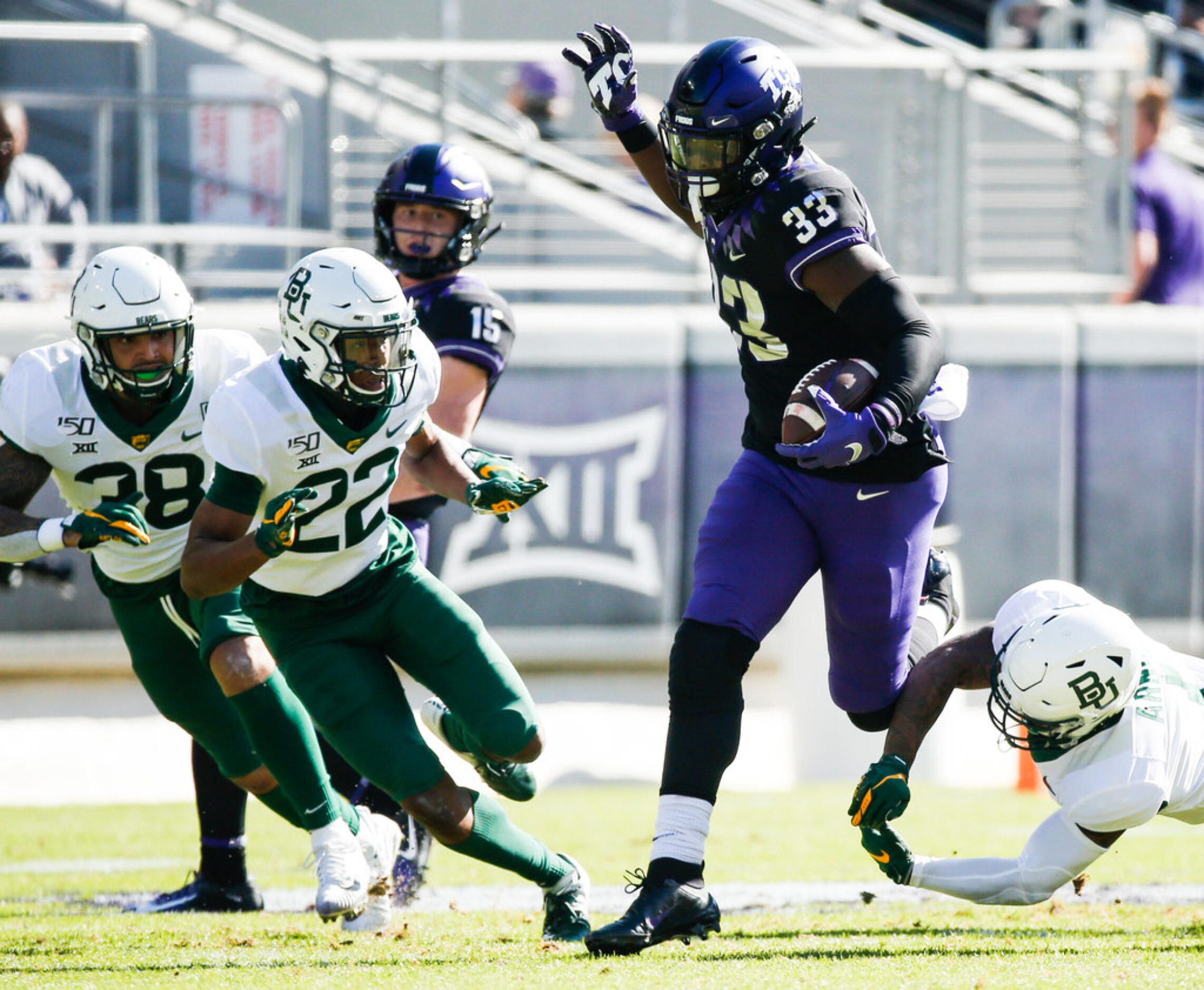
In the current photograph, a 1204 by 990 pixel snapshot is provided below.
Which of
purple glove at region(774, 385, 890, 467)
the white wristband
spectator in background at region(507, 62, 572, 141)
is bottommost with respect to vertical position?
the white wristband

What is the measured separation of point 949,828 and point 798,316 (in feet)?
9.53

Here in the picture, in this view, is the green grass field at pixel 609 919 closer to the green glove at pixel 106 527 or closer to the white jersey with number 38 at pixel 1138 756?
the white jersey with number 38 at pixel 1138 756

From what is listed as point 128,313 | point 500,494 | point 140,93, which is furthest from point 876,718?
point 140,93

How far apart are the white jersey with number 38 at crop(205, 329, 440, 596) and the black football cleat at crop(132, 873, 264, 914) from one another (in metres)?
1.16

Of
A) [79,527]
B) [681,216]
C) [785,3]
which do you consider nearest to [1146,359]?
[785,3]

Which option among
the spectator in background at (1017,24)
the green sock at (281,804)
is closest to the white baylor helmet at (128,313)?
the green sock at (281,804)

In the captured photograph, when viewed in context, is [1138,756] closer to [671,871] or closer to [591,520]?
[671,871]

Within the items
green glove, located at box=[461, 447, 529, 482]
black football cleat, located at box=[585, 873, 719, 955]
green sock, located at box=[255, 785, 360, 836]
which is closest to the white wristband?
green sock, located at box=[255, 785, 360, 836]

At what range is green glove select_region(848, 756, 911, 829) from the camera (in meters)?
3.72

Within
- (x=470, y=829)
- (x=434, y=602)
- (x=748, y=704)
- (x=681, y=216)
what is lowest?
(x=748, y=704)

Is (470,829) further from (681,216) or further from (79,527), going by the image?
(681,216)

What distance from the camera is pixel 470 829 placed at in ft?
13.3

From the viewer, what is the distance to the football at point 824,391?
3648mm

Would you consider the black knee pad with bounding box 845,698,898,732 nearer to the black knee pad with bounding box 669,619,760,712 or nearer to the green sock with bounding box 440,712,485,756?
the black knee pad with bounding box 669,619,760,712
